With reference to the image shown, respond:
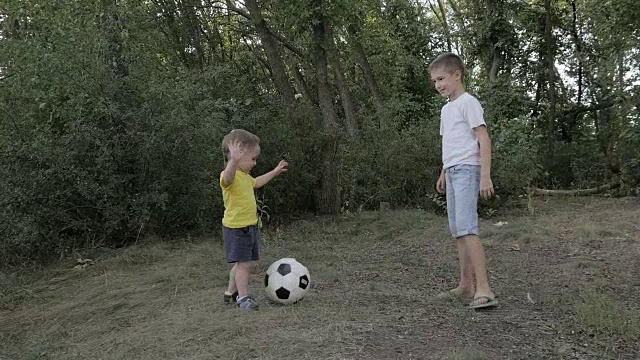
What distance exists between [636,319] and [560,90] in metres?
15.9

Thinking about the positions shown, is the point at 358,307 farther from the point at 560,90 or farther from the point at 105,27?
the point at 560,90

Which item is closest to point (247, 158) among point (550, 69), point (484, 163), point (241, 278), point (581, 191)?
point (241, 278)

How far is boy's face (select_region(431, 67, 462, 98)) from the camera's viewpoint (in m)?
4.21

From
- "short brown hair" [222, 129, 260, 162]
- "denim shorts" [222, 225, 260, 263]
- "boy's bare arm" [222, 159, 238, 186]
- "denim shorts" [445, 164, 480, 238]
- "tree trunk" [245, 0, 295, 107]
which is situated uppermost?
A: "tree trunk" [245, 0, 295, 107]

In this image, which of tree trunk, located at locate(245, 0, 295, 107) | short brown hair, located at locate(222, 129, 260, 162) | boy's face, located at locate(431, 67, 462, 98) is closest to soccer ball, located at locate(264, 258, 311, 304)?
short brown hair, located at locate(222, 129, 260, 162)

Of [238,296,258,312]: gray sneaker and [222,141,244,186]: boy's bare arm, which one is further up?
[222,141,244,186]: boy's bare arm

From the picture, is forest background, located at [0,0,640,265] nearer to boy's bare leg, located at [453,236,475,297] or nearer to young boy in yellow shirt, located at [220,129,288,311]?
young boy in yellow shirt, located at [220,129,288,311]

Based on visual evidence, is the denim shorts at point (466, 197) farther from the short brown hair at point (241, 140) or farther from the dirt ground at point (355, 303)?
the short brown hair at point (241, 140)

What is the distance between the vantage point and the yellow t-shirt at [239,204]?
170 inches

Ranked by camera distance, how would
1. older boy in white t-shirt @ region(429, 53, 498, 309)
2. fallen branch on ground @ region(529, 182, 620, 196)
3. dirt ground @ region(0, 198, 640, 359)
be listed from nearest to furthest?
dirt ground @ region(0, 198, 640, 359)
older boy in white t-shirt @ region(429, 53, 498, 309)
fallen branch on ground @ region(529, 182, 620, 196)

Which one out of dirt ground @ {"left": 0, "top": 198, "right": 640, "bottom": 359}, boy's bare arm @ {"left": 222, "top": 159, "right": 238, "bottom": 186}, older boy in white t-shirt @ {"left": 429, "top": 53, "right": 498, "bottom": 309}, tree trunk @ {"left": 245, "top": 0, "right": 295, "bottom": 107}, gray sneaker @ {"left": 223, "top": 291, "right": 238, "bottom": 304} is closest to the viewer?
dirt ground @ {"left": 0, "top": 198, "right": 640, "bottom": 359}

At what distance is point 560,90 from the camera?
59.1 feet

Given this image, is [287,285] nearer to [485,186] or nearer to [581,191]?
[485,186]

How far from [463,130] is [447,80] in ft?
1.27
